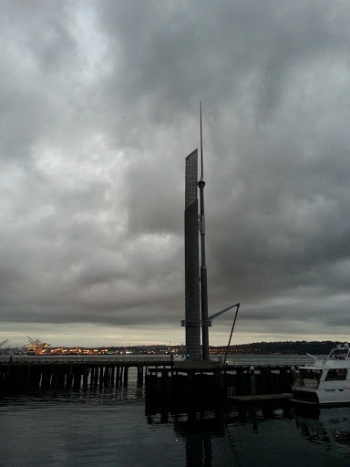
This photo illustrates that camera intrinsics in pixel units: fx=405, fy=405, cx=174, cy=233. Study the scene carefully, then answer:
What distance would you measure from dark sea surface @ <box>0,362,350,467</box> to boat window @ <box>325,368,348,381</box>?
3.29 m

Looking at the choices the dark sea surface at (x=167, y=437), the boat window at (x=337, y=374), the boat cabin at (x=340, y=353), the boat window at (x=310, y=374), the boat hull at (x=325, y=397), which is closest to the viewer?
the dark sea surface at (x=167, y=437)

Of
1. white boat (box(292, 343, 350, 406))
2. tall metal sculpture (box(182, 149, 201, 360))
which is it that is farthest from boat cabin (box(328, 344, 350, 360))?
tall metal sculpture (box(182, 149, 201, 360))

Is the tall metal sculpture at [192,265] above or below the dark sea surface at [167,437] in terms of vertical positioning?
above

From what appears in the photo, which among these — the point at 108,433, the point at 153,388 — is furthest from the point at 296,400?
the point at 108,433

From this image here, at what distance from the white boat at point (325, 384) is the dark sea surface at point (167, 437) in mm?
1431

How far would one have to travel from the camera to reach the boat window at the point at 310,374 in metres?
46.0

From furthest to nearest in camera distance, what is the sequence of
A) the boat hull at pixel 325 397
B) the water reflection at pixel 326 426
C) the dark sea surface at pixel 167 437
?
1. the boat hull at pixel 325 397
2. the water reflection at pixel 326 426
3. the dark sea surface at pixel 167 437

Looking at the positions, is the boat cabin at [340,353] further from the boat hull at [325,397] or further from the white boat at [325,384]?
the boat hull at [325,397]

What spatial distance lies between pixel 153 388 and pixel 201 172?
30.3 metres

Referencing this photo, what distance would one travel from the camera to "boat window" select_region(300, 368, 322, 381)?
1811 inches

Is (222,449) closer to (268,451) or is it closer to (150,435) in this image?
(268,451)

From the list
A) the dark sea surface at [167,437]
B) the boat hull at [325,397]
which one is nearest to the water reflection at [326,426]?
the dark sea surface at [167,437]

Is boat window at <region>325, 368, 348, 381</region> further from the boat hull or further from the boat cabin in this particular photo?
the boat cabin

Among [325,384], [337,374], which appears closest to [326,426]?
[325,384]
